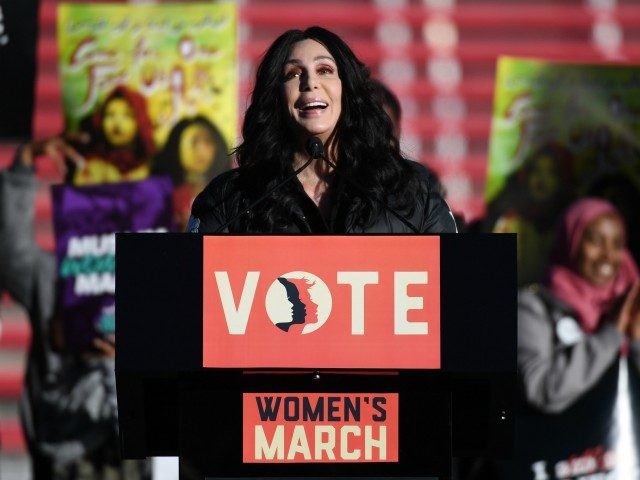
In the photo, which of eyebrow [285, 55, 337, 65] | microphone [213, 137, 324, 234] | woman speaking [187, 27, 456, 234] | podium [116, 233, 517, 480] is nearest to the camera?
podium [116, 233, 517, 480]

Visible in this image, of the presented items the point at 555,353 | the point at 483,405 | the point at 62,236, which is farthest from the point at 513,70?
the point at 483,405

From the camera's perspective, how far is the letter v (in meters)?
2.62

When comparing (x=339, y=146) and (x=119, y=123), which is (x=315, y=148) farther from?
(x=119, y=123)

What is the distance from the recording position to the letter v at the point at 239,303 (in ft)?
8.59

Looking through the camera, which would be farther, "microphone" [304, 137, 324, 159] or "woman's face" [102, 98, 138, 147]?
"woman's face" [102, 98, 138, 147]

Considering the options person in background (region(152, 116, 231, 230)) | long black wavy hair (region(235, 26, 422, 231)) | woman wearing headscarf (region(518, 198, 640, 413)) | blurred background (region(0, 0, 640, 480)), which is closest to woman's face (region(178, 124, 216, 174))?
person in background (region(152, 116, 231, 230))

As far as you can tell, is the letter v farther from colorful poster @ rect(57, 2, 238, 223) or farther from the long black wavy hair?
colorful poster @ rect(57, 2, 238, 223)

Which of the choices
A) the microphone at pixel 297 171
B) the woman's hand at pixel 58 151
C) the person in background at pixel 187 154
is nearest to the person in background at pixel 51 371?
the woman's hand at pixel 58 151

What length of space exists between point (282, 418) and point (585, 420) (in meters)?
3.58

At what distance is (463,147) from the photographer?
243 inches

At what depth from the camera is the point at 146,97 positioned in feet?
19.6

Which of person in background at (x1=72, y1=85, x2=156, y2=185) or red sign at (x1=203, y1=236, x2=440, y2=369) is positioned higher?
person in background at (x1=72, y1=85, x2=156, y2=185)

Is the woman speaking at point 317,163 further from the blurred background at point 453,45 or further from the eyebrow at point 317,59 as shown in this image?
the blurred background at point 453,45

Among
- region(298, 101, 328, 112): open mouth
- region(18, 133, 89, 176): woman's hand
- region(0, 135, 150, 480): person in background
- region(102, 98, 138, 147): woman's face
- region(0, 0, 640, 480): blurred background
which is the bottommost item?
region(0, 135, 150, 480): person in background
